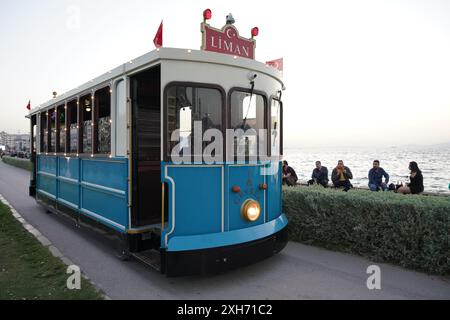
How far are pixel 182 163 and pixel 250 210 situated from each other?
1139 mm

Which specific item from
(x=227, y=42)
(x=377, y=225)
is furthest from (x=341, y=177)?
(x=227, y=42)

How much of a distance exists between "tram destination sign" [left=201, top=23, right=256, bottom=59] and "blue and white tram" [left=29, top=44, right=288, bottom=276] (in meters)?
0.47

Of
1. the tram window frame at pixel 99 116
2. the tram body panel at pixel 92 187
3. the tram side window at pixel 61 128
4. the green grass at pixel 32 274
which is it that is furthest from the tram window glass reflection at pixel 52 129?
the tram window frame at pixel 99 116

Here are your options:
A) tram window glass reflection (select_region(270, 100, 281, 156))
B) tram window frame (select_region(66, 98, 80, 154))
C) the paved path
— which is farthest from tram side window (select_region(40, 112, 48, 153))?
tram window glass reflection (select_region(270, 100, 281, 156))

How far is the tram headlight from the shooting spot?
4.34 metres

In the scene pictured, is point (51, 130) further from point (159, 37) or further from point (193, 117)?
point (193, 117)

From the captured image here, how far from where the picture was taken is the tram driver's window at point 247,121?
14.3ft

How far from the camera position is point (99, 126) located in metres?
5.38

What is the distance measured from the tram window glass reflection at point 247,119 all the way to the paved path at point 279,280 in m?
1.73

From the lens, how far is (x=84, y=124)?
19.4 ft

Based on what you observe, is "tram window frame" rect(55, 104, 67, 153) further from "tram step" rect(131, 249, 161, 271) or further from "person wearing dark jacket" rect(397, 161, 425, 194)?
"person wearing dark jacket" rect(397, 161, 425, 194)
